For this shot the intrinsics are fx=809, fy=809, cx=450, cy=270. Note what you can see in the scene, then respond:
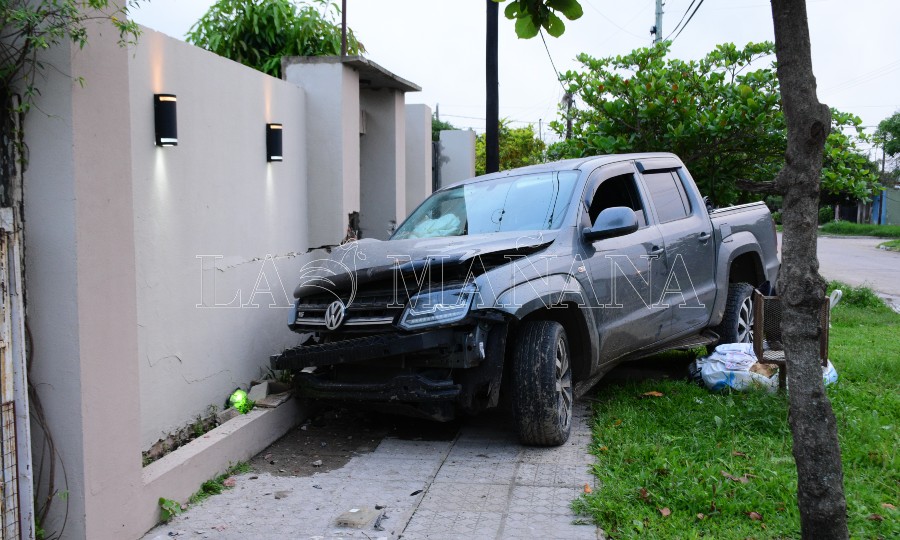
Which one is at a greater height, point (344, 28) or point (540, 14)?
point (344, 28)

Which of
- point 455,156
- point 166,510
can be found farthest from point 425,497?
point 455,156

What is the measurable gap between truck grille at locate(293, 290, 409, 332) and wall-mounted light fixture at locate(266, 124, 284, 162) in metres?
1.55

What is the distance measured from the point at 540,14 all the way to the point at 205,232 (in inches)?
119

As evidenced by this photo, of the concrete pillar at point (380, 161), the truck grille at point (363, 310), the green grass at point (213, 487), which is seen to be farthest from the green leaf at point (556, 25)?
the concrete pillar at point (380, 161)

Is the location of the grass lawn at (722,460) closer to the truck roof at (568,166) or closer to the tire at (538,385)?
the tire at (538,385)

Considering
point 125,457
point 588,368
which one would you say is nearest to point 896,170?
point 588,368

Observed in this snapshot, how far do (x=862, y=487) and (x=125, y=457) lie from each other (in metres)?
3.69

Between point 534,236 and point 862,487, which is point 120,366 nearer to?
point 534,236

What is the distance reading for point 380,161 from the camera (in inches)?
371

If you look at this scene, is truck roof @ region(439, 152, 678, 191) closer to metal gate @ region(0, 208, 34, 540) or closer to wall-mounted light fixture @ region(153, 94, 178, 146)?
wall-mounted light fixture @ region(153, 94, 178, 146)

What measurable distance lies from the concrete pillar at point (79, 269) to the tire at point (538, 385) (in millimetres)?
2361

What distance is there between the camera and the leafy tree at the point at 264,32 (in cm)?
907

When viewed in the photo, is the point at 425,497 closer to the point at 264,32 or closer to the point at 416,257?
the point at 416,257

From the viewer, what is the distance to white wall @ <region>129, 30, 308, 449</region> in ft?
15.4
